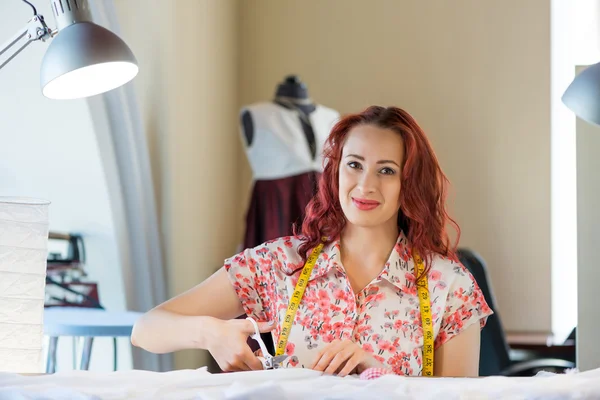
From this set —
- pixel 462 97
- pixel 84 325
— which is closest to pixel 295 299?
pixel 84 325

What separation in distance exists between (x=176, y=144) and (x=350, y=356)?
8.07 ft

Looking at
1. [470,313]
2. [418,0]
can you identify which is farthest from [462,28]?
[470,313]

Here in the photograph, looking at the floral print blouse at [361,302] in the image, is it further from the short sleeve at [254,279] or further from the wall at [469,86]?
the wall at [469,86]

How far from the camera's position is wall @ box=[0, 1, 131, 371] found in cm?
299

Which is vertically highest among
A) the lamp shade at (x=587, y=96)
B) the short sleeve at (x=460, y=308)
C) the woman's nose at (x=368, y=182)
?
the lamp shade at (x=587, y=96)

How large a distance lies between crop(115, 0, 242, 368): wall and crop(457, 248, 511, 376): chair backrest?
137 cm

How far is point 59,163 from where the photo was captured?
3303 millimetres

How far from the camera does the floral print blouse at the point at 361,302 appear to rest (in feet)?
6.46

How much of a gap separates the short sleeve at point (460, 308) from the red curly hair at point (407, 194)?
0.08m

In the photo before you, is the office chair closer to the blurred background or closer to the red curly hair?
the blurred background

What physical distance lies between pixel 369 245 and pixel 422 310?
0.21 metres

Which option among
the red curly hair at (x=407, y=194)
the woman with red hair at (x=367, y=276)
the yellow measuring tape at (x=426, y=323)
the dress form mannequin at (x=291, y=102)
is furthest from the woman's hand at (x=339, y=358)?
the dress form mannequin at (x=291, y=102)

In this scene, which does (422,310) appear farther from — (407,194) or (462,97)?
(462,97)

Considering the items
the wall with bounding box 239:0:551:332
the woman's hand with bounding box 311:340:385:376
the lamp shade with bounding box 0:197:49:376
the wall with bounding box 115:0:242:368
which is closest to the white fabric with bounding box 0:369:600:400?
the woman's hand with bounding box 311:340:385:376
